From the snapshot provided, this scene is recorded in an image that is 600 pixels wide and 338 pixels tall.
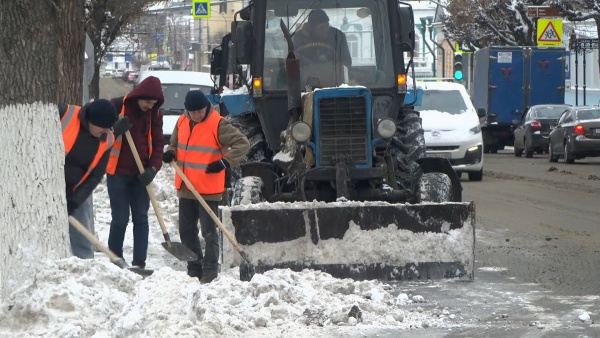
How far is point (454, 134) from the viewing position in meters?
19.4

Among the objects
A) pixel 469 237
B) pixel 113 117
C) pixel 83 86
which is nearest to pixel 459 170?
Result: pixel 83 86

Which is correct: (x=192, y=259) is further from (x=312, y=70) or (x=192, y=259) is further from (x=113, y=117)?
(x=312, y=70)

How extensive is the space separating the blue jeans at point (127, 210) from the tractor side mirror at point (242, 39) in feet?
6.38

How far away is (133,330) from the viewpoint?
6109 millimetres

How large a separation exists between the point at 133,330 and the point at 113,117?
2.30 metres

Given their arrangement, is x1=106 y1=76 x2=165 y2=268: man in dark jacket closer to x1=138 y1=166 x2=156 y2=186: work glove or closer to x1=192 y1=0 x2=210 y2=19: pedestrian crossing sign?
x1=138 y1=166 x2=156 y2=186: work glove

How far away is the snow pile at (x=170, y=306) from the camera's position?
6270 mm

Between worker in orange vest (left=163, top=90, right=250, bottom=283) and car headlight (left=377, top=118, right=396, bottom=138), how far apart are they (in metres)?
1.23

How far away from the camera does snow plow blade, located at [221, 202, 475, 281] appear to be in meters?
8.89

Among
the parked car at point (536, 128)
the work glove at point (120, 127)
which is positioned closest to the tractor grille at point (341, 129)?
the work glove at point (120, 127)

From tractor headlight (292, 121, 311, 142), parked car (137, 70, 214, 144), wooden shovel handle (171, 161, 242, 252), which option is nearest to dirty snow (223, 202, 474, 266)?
wooden shovel handle (171, 161, 242, 252)

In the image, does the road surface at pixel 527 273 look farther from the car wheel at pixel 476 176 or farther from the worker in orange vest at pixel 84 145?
the worker in orange vest at pixel 84 145

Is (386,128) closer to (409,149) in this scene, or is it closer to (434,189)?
(434,189)

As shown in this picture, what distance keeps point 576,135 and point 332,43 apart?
629 inches
